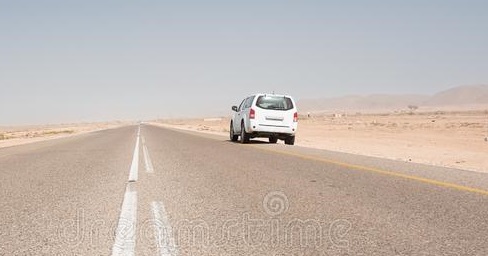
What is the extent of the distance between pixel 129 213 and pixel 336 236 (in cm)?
250

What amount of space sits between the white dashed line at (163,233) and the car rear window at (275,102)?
13.9 meters

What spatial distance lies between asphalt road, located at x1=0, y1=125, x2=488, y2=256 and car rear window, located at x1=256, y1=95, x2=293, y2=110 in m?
9.37

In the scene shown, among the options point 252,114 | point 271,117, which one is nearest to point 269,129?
point 271,117

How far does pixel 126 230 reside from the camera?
5.15m

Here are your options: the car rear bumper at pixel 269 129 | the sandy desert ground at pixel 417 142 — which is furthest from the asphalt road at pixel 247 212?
the car rear bumper at pixel 269 129

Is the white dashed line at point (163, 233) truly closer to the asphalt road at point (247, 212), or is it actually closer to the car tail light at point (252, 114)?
the asphalt road at point (247, 212)

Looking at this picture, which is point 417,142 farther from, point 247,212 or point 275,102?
point 247,212

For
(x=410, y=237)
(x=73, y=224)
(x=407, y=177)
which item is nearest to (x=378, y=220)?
(x=410, y=237)

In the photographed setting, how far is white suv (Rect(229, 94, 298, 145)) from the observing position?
64.9ft

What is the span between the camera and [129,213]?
6070 mm

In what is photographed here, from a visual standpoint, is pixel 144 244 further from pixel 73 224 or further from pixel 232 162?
pixel 232 162

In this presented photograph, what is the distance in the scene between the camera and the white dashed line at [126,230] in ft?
14.4

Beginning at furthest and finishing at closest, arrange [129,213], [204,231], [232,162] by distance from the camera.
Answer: [232,162] → [129,213] → [204,231]

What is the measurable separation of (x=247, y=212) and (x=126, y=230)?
1465mm
